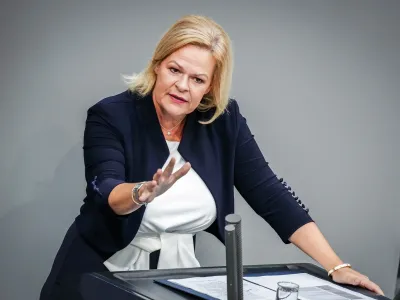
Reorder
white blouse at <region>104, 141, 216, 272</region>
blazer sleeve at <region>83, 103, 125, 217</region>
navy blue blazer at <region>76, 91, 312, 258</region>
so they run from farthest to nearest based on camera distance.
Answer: white blouse at <region>104, 141, 216, 272</region> → navy blue blazer at <region>76, 91, 312, 258</region> → blazer sleeve at <region>83, 103, 125, 217</region>

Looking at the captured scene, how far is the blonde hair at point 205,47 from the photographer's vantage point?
211 centimetres

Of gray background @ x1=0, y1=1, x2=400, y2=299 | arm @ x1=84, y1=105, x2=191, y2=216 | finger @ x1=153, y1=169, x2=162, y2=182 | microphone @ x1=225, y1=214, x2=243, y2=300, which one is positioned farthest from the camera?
gray background @ x1=0, y1=1, x2=400, y2=299

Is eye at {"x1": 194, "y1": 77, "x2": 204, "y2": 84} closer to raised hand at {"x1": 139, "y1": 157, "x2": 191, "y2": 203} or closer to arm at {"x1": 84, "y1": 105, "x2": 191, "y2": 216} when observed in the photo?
arm at {"x1": 84, "y1": 105, "x2": 191, "y2": 216}

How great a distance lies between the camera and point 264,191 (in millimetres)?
2215

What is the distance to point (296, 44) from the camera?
296 cm

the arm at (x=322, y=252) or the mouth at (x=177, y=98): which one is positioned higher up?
the mouth at (x=177, y=98)

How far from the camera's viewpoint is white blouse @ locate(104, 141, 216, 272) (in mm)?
2072

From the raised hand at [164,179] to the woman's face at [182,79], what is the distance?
0.56 metres

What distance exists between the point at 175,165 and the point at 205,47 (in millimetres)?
381

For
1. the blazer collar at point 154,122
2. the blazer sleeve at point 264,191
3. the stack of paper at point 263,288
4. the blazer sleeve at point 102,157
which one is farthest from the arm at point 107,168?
the blazer sleeve at point 264,191

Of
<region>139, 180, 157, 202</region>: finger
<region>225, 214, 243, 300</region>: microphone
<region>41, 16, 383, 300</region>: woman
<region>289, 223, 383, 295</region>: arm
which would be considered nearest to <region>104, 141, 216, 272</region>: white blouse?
<region>41, 16, 383, 300</region>: woman

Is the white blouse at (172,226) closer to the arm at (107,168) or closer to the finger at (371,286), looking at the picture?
the arm at (107,168)

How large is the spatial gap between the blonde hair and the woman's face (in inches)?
1.1

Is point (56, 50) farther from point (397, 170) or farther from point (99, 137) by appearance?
point (397, 170)
